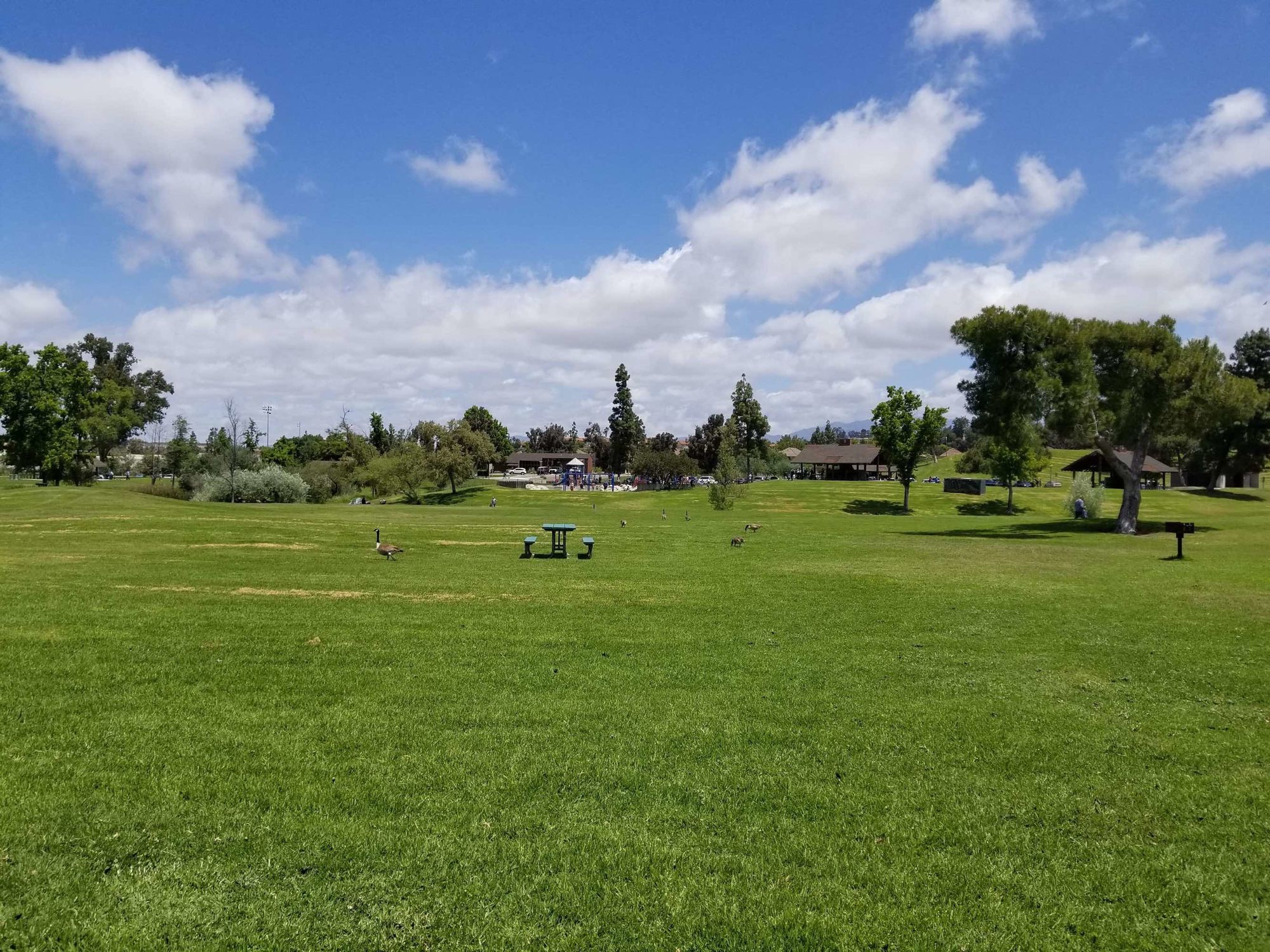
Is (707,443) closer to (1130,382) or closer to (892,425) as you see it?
(892,425)

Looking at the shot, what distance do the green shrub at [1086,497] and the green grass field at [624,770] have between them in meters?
45.2

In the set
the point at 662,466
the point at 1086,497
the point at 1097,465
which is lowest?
the point at 1086,497

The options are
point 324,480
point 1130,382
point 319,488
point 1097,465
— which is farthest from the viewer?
point 1097,465

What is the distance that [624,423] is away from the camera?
120500 mm

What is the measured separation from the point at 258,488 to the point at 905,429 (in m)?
64.3

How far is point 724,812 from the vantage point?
6.72 metres

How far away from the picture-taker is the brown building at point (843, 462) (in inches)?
5012

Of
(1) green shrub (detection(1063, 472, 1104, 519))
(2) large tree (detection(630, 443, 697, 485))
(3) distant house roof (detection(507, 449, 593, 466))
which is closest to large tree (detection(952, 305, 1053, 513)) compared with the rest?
(1) green shrub (detection(1063, 472, 1104, 519))

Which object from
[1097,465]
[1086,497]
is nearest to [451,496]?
[1086,497]

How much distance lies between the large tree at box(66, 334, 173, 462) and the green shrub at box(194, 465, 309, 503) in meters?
34.9

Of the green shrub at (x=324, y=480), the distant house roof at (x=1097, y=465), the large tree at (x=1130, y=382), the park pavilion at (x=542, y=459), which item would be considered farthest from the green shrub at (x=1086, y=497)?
the park pavilion at (x=542, y=459)

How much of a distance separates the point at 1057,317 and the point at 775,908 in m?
41.2

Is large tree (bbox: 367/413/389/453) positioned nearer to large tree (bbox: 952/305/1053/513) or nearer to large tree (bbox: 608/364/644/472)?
large tree (bbox: 608/364/644/472)

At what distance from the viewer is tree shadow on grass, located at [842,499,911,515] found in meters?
73.8
